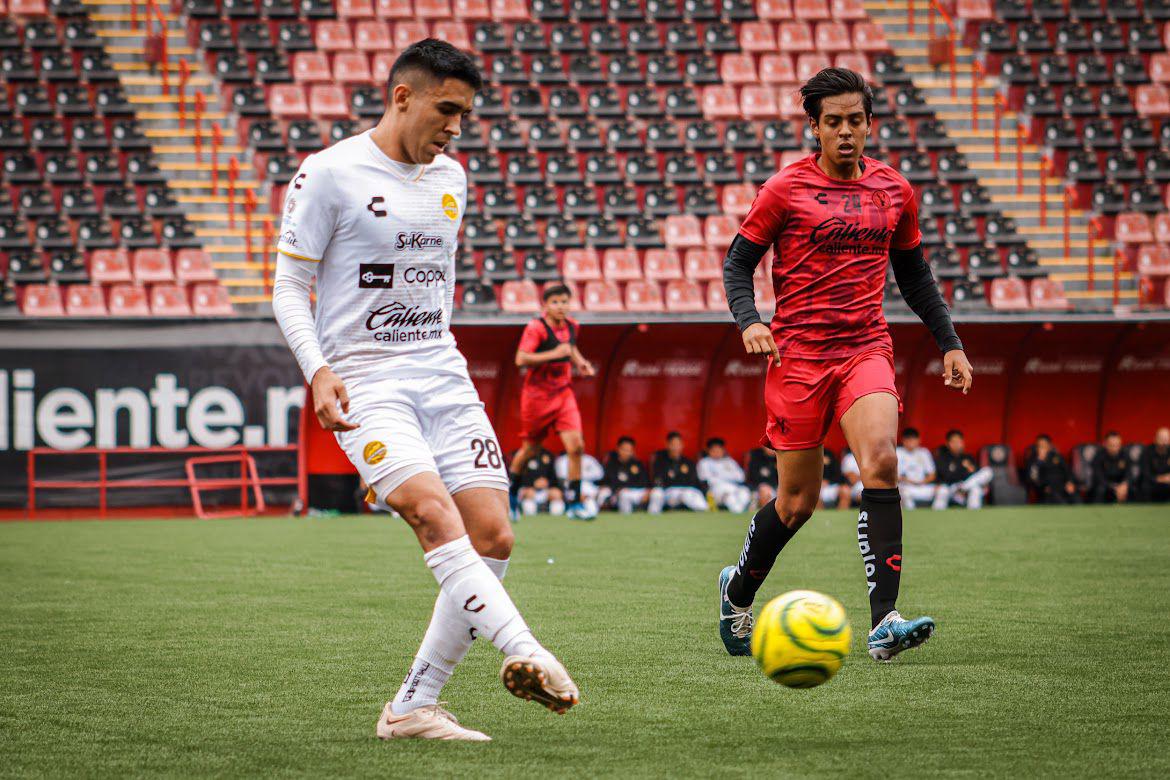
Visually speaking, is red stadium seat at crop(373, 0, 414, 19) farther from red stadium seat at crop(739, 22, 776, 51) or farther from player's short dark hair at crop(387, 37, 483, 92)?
player's short dark hair at crop(387, 37, 483, 92)

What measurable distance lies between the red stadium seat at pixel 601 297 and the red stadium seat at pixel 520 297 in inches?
27.1

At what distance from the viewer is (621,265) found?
21156 mm

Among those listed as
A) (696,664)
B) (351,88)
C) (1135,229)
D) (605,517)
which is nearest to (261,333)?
(605,517)

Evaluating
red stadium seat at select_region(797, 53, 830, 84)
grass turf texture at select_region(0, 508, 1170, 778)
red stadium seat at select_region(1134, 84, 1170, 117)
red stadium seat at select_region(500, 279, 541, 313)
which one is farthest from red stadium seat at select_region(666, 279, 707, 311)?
red stadium seat at select_region(1134, 84, 1170, 117)

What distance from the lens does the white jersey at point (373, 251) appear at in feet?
14.8

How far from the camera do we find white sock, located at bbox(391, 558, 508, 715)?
456cm

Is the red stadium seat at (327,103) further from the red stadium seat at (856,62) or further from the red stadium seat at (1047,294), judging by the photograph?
the red stadium seat at (1047,294)

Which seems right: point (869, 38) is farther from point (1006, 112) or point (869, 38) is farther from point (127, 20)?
point (127, 20)

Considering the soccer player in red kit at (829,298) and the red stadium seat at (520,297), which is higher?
the soccer player in red kit at (829,298)

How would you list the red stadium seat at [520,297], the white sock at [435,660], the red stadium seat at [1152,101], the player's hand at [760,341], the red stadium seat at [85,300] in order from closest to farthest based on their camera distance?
the white sock at [435,660] → the player's hand at [760,341] → the red stadium seat at [85,300] → the red stadium seat at [520,297] → the red stadium seat at [1152,101]

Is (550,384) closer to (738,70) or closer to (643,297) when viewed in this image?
(643,297)

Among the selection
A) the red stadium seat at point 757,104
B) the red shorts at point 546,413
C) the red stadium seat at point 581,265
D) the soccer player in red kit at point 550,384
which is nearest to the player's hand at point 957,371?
the soccer player in red kit at point 550,384

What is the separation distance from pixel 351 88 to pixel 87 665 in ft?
63.0

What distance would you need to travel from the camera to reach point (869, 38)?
25.9 metres
